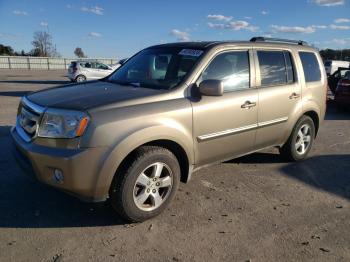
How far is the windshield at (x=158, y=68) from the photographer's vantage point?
4.53m

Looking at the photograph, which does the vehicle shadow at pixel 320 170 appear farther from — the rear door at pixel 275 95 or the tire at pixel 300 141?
the rear door at pixel 275 95

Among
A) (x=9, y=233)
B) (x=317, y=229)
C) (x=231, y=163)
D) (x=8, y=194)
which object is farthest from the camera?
(x=231, y=163)

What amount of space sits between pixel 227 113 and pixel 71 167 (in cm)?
203

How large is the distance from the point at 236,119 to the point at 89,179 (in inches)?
81.6

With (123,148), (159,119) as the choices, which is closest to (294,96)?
(159,119)

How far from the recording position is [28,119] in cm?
402

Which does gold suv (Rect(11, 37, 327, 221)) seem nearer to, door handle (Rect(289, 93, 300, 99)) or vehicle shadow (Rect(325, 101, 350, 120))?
door handle (Rect(289, 93, 300, 99))

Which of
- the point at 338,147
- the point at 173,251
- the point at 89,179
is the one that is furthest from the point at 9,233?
the point at 338,147

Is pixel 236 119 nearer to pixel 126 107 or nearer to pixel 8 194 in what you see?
pixel 126 107

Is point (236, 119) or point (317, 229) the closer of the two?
point (317, 229)

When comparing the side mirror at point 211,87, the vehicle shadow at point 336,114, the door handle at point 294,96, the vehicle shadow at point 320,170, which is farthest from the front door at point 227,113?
the vehicle shadow at point 336,114

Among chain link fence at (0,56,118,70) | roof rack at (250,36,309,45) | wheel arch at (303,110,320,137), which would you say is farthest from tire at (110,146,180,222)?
chain link fence at (0,56,118,70)

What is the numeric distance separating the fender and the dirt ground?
521mm

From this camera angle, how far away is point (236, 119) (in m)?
4.80
